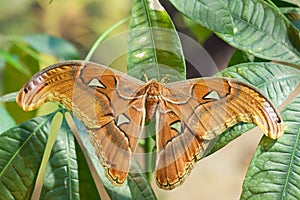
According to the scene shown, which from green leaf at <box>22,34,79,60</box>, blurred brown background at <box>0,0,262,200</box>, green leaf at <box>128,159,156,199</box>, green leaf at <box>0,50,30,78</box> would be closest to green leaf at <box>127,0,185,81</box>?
green leaf at <box>128,159,156,199</box>

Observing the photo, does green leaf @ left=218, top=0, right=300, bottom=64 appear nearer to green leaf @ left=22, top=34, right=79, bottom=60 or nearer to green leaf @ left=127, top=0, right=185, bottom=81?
green leaf @ left=127, top=0, right=185, bottom=81

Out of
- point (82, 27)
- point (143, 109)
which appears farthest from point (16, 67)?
point (82, 27)

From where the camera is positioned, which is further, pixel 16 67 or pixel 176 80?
pixel 16 67

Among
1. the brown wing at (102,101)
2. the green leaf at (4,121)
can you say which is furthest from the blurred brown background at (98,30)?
the brown wing at (102,101)

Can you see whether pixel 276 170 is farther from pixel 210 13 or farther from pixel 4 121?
pixel 4 121

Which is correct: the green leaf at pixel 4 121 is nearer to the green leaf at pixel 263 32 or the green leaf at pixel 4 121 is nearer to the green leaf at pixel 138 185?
the green leaf at pixel 138 185

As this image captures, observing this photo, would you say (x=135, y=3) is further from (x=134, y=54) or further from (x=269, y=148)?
(x=269, y=148)
